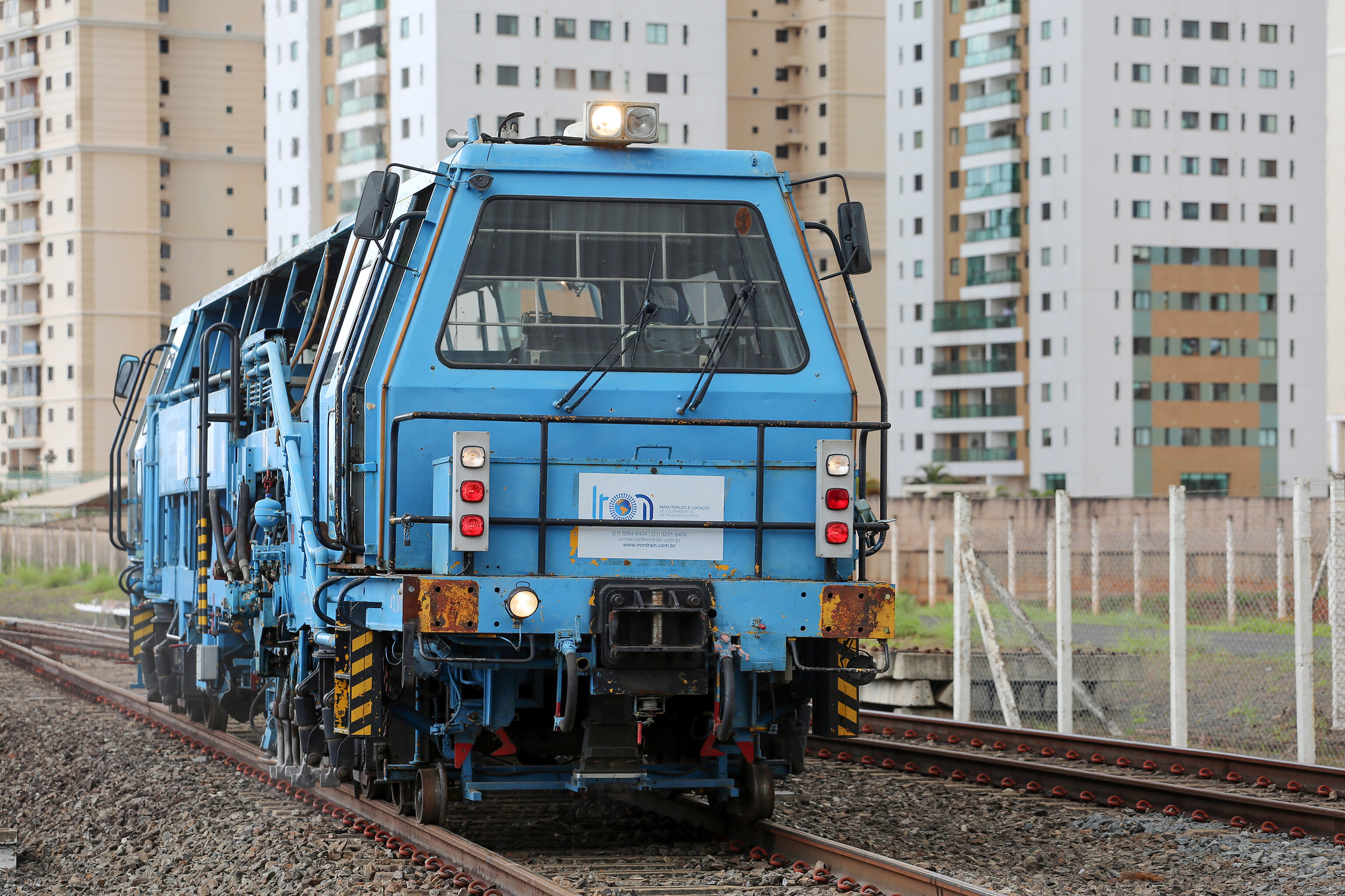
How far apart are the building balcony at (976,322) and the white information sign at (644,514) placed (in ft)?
233

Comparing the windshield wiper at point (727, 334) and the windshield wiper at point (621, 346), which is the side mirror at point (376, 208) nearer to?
the windshield wiper at point (621, 346)

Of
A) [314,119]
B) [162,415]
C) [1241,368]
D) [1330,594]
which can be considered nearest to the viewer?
[1330,594]

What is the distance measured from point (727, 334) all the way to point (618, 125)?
123cm

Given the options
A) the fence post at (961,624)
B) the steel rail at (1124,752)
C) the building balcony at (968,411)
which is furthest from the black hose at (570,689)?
the building balcony at (968,411)

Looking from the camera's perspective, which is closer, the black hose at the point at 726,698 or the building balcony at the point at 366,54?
the black hose at the point at 726,698

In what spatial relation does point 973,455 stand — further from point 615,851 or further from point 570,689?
point 570,689

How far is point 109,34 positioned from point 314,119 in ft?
74.1

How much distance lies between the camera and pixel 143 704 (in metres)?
16.7

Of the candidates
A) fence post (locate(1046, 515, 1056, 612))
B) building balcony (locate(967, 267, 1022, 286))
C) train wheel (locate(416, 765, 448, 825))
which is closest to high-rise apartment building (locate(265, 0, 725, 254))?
building balcony (locate(967, 267, 1022, 286))

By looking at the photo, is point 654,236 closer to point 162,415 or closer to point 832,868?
point 832,868

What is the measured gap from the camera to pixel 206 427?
11.2 metres

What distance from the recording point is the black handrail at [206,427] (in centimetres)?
1116

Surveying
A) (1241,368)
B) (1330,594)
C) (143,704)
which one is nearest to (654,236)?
(1330,594)

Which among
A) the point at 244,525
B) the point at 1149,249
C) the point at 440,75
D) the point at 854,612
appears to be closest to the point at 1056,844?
the point at 854,612
